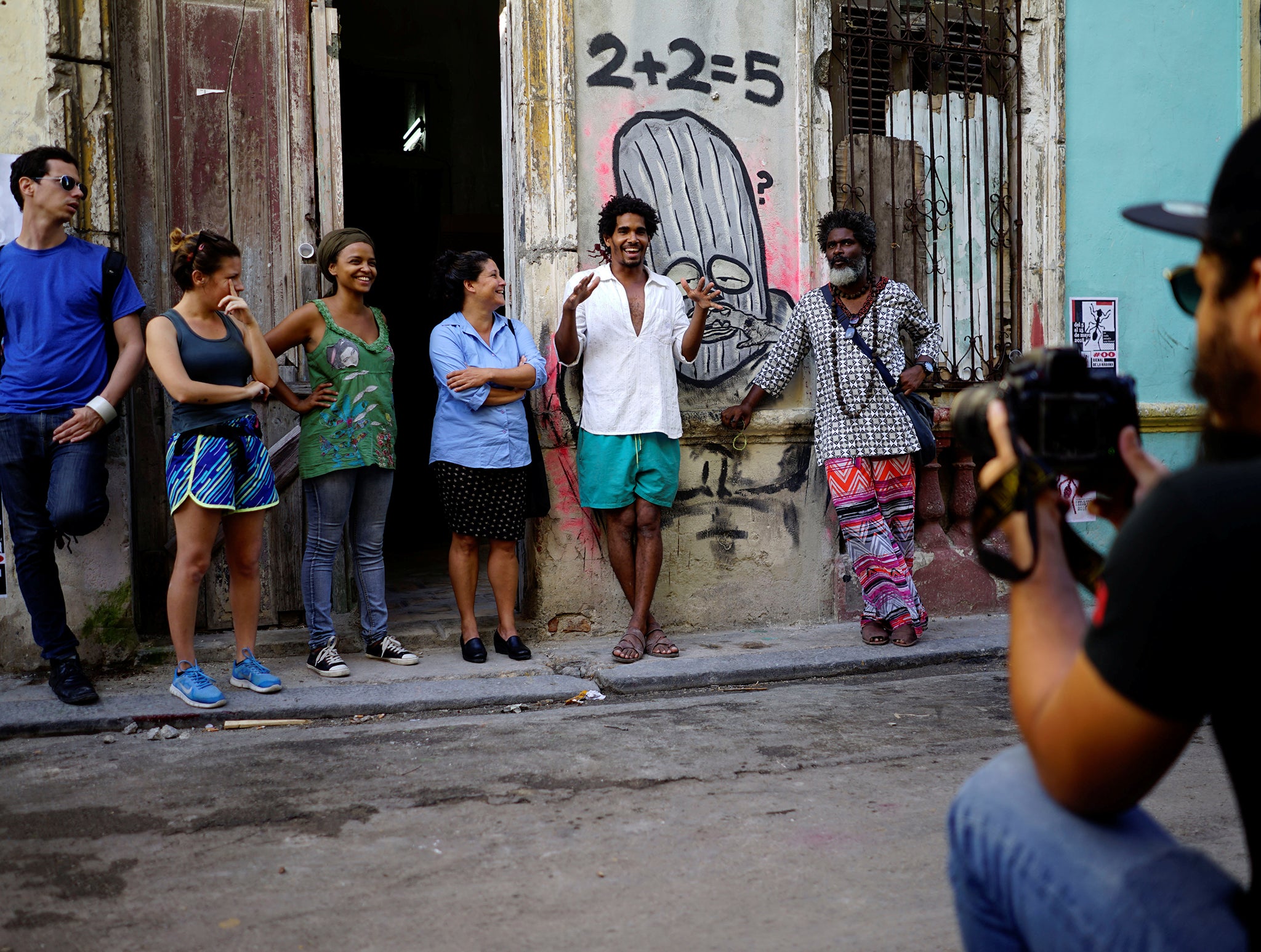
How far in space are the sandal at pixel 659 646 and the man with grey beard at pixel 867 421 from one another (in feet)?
3.33

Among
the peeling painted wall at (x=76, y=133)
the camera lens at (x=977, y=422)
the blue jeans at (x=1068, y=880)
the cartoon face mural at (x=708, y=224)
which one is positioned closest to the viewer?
the blue jeans at (x=1068, y=880)

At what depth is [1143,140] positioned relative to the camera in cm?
707

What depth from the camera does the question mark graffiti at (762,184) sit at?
6316mm

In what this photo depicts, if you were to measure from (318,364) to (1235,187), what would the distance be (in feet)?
14.6

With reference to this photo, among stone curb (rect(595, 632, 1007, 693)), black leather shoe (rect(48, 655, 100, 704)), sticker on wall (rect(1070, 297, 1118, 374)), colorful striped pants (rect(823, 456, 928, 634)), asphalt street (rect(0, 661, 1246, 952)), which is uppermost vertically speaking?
sticker on wall (rect(1070, 297, 1118, 374))

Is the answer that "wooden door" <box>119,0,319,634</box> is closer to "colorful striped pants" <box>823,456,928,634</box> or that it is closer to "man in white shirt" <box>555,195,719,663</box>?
"man in white shirt" <box>555,195,719,663</box>

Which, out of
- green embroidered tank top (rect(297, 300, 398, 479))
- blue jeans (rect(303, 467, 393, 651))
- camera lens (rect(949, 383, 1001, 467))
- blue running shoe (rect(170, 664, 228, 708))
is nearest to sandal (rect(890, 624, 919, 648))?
blue jeans (rect(303, 467, 393, 651))

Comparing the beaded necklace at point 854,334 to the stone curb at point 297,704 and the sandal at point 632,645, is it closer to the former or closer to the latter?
the sandal at point 632,645

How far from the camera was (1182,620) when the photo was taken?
1.15 meters

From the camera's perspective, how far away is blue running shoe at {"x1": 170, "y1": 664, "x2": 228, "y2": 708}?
4.50 meters

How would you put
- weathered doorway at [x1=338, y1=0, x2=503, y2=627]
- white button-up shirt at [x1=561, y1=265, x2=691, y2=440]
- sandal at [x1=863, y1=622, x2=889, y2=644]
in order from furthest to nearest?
weathered doorway at [x1=338, y1=0, x2=503, y2=627], sandal at [x1=863, y1=622, x2=889, y2=644], white button-up shirt at [x1=561, y1=265, x2=691, y2=440]

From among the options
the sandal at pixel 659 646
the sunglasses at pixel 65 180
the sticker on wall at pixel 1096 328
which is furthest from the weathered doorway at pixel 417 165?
the sticker on wall at pixel 1096 328

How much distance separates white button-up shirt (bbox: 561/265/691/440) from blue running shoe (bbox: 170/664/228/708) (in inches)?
83.2

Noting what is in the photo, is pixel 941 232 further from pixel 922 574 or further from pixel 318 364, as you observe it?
pixel 318 364
